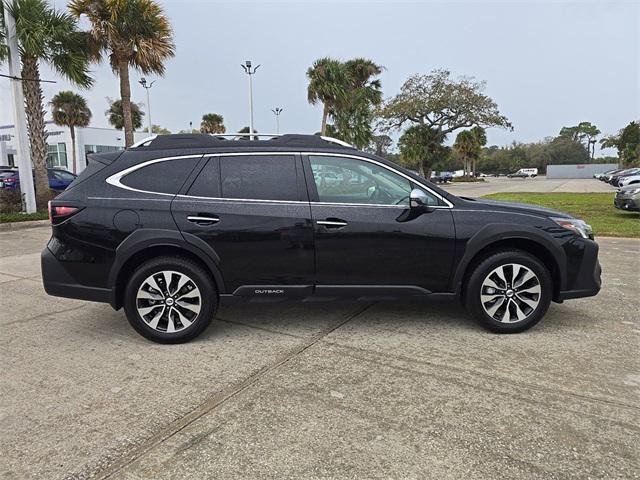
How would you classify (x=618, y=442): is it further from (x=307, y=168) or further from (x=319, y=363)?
(x=307, y=168)

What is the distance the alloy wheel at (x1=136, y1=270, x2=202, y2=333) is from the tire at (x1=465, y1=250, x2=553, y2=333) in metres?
2.43

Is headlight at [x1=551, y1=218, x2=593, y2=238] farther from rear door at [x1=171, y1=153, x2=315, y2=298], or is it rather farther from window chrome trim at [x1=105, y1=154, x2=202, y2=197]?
window chrome trim at [x1=105, y1=154, x2=202, y2=197]

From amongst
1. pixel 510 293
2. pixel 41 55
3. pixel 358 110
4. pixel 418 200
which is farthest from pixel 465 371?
pixel 358 110

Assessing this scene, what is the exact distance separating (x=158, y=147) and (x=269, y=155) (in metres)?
1.02

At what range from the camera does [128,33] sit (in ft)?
47.5

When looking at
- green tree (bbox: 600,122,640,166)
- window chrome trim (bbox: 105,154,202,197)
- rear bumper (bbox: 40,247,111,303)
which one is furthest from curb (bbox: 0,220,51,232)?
green tree (bbox: 600,122,640,166)

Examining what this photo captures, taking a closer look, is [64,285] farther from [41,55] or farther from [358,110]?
[358,110]

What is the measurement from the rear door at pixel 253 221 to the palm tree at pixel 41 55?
1203cm

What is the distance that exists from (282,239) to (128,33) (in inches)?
544

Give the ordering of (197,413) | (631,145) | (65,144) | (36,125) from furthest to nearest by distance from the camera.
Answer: (631,145) → (65,144) → (36,125) → (197,413)

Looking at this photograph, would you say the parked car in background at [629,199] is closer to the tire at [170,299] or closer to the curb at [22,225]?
the tire at [170,299]

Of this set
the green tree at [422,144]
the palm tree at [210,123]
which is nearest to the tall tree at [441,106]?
the green tree at [422,144]

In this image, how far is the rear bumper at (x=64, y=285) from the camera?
3.87m

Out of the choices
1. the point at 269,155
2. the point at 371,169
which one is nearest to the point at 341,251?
the point at 371,169
